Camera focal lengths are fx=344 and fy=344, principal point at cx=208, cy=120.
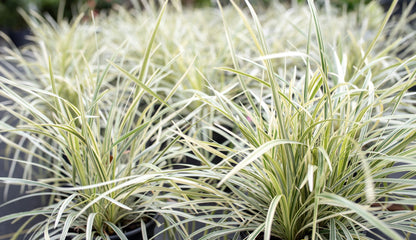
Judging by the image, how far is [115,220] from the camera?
2.47ft

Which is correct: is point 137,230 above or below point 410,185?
below

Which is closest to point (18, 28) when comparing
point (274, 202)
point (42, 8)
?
point (42, 8)

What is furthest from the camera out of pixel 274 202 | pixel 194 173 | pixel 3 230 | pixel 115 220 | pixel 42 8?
pixel 42 8

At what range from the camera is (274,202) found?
0.54 meters

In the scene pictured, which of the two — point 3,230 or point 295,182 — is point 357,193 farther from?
point 3,230

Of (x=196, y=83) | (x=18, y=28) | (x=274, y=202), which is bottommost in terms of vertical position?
(x=274, y=202)

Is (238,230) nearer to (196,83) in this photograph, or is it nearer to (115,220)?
(115,220)

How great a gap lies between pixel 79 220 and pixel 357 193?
0.58m

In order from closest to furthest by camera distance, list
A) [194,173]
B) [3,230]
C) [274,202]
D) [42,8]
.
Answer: [274,202] → [194,173] → [3,230] → [42,8]

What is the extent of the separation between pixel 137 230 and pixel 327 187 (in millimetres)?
400

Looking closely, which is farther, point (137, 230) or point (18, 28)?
point (18, 28)

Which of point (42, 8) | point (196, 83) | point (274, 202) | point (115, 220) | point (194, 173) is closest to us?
point (274, 202)

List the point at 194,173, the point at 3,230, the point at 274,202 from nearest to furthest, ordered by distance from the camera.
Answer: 1. the point at 274,202
2. the point at 194,173
3. the point at 3,230

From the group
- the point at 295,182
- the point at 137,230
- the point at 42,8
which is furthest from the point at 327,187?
the point at 42,8
